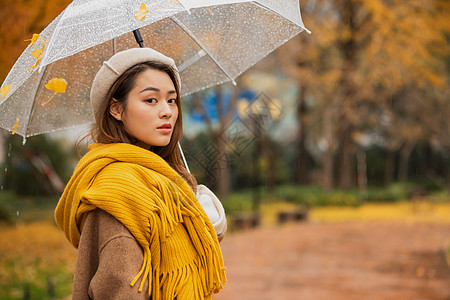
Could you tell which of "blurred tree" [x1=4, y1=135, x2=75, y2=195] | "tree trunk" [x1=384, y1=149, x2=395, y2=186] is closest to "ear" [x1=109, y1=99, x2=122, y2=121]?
"blurred tree" [x1=4, y1=135, x2=75, y2=195]

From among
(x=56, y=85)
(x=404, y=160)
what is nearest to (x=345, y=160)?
(x=404, y=160)

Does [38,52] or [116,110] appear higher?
[38,52]

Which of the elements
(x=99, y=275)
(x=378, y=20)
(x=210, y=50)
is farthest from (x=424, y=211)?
(x=99, y=275)

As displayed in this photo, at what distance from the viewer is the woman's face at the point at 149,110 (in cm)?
202

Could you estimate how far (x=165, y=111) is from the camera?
80.6 inches

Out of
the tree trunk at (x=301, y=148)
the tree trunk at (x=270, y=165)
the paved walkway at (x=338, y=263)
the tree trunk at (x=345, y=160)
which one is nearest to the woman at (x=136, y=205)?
the paved walkway at (x=338, y=263)

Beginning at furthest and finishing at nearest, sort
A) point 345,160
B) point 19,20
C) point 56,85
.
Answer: point 345,160
point 19,20
point 56,85

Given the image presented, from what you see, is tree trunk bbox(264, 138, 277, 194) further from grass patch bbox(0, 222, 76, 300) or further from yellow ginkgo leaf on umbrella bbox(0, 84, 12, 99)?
yellow ginkgo leaf on umbrella bbox(0, 84, 12, 99)

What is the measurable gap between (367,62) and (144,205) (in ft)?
55.8

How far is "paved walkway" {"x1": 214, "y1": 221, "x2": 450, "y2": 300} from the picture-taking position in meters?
7.01

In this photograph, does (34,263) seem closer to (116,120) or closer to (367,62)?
(116,120)

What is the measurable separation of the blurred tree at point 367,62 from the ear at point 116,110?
14304mm

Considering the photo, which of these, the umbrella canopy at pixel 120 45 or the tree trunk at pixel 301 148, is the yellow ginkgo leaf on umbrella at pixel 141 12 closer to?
the umbrella canopy at pixel 120 45

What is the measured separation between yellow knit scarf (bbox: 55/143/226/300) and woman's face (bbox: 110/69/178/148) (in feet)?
0.39
